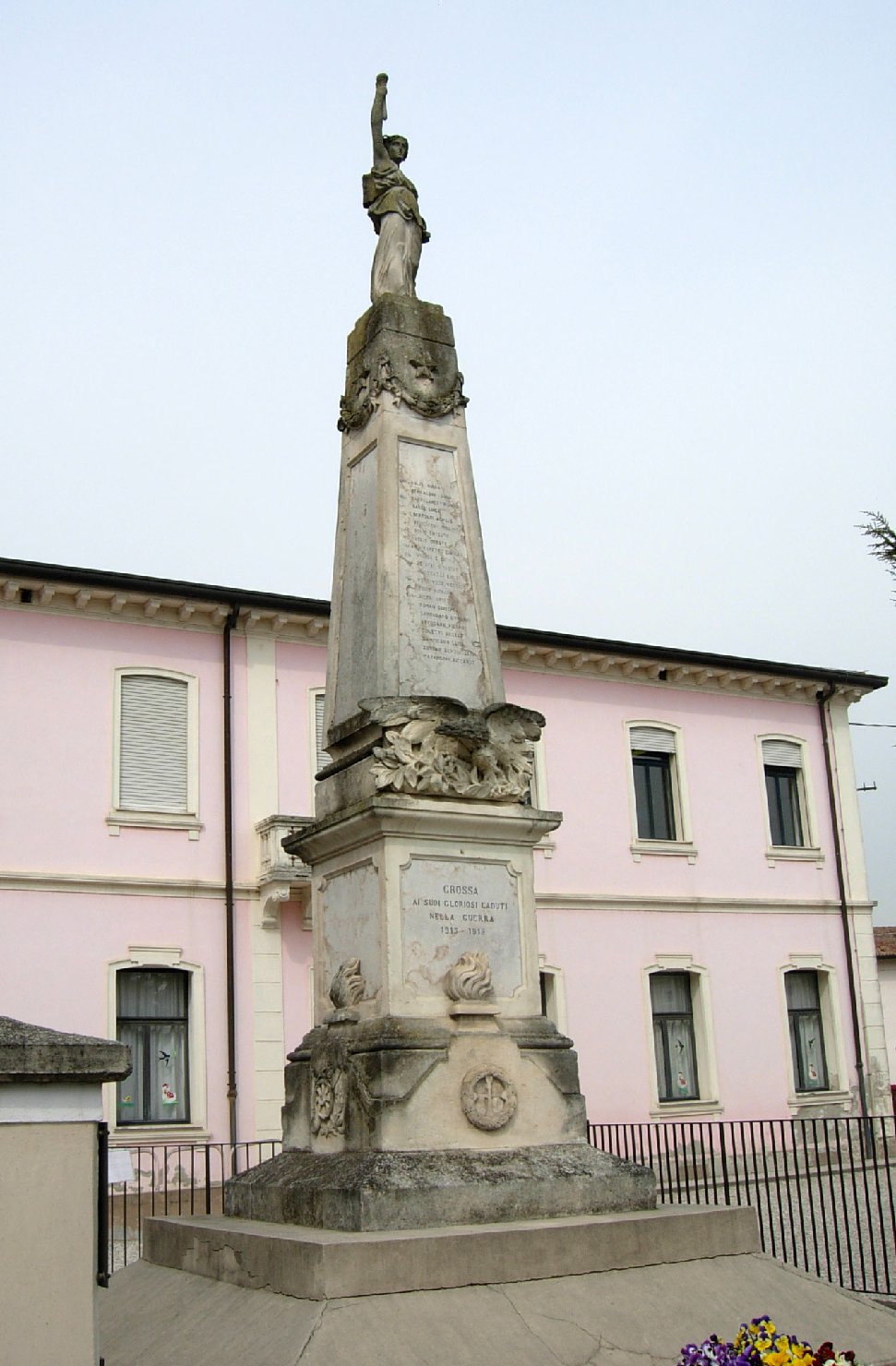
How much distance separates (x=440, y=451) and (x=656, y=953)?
1483 centimetres

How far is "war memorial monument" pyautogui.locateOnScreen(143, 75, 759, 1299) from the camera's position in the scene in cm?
680

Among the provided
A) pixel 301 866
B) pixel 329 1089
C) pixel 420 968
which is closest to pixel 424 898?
pixel 420 968

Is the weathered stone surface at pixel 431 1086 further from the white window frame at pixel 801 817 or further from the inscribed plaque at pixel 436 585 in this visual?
the white window frame at pixel 801 817

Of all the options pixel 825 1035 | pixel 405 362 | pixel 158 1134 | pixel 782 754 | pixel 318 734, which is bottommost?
pixel 158 1134

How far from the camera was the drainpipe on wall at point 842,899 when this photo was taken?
23484 millimetres

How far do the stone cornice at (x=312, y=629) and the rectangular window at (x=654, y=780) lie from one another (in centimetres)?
91

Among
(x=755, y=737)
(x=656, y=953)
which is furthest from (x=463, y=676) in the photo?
(x=755, y=737)

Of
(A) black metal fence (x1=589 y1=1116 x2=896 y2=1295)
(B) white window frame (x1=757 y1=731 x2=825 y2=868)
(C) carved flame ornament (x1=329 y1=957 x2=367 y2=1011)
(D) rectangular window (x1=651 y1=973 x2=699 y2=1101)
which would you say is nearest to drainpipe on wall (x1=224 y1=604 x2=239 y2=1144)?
(A) black metal fence (x1=589 y1=1116 x2=896 y2=1295)

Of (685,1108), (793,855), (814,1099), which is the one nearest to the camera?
(685,1108)

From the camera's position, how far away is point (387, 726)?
26.1 feet

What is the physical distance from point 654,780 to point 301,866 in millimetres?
7149

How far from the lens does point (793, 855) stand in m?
24.1

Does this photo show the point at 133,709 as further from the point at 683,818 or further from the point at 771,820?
the point at 771,820

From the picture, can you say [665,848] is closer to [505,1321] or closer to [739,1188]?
[739,1188]
